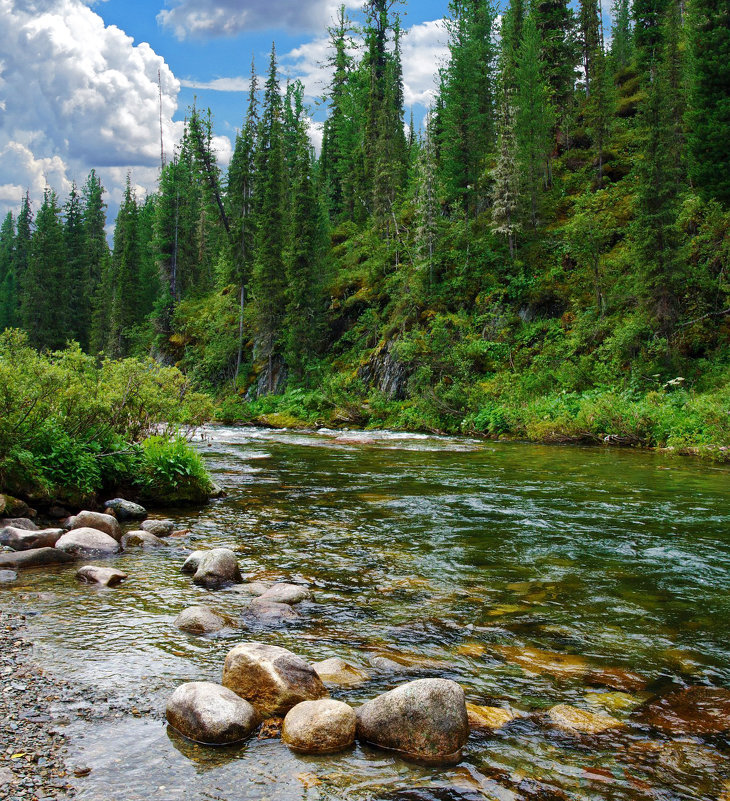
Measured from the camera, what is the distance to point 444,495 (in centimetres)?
1116

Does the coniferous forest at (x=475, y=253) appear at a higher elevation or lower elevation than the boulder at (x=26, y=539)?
higher

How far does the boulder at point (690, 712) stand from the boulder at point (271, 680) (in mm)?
2106

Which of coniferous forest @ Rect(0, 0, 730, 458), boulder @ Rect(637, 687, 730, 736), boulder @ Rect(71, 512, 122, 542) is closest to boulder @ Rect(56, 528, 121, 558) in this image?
boulder @ Rect(71, 512, 122, 542)

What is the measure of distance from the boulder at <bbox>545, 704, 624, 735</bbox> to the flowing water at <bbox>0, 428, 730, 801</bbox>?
0.07m

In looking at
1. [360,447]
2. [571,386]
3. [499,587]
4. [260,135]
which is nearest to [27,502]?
[499,587]

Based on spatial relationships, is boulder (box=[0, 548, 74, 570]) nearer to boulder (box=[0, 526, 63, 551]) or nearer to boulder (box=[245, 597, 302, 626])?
boulder (box=[0, 526, 63, 551])

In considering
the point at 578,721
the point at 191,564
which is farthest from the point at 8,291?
the point at 578,721

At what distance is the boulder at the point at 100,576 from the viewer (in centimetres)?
586

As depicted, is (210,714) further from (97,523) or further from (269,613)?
(97,523)

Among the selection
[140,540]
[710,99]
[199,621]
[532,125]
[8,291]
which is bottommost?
[140,540]

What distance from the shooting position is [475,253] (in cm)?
3491

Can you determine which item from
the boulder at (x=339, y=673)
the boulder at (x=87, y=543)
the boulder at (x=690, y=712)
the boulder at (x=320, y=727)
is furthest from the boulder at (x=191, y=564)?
the boulder at (x=690, y=712)

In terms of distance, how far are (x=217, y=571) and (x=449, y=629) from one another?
8.31 feet

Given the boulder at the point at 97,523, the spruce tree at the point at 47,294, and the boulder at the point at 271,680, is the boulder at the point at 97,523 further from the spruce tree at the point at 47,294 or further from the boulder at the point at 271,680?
the spruce tree at the point at 47,294
